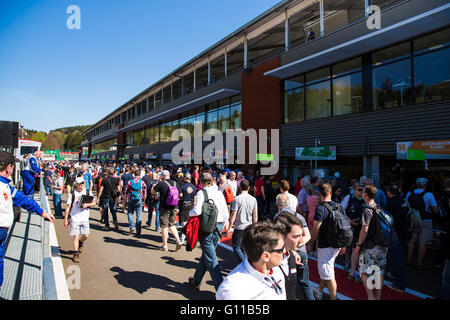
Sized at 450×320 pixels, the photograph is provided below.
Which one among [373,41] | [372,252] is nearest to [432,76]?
[373,41]

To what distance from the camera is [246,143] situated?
1734 centimetres

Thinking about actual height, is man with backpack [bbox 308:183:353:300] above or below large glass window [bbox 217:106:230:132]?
below

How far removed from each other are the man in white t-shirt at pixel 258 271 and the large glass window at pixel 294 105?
43.8 feet

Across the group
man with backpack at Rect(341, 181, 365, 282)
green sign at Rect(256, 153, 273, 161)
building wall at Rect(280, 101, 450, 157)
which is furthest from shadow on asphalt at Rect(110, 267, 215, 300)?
green sign at Rect(256, 153, 273, 161)

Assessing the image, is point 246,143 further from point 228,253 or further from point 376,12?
point 228,253

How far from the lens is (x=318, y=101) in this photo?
13695mm

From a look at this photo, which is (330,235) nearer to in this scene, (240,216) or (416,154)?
(240,216)

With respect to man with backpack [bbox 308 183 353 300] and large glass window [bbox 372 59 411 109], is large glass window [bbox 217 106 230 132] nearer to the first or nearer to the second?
large glass window [bbox 372 59 411 109]

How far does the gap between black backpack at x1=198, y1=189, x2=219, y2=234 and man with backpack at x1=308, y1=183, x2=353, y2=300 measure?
5.04ft

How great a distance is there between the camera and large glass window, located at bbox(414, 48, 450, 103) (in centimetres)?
933

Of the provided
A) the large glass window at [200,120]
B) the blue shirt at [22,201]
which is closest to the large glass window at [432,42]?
the blue shirt at [22,201]

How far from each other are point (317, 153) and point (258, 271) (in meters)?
12.3

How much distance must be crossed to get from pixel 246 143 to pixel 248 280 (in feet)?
51.5
